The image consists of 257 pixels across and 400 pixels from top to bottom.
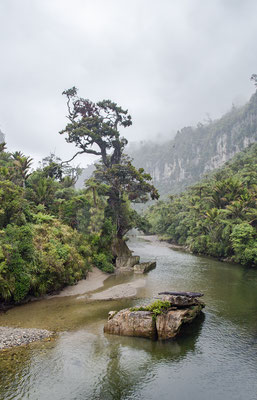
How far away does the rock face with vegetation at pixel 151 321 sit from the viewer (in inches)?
550

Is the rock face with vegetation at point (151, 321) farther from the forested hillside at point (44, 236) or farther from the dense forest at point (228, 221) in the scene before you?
the dense forest at point (228, 221)

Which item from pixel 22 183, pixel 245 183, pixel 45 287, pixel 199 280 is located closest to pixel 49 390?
pixel 45 287

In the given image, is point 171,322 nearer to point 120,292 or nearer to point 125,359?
point 125,359

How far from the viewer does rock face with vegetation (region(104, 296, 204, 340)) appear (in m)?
14.0

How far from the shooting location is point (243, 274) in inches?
1112

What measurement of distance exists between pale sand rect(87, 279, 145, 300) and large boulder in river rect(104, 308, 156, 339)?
19.1 feet

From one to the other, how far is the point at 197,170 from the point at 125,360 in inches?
6429

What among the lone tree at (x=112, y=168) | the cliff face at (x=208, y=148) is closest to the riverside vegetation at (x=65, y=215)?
the lone tree at (x=112, y=168)

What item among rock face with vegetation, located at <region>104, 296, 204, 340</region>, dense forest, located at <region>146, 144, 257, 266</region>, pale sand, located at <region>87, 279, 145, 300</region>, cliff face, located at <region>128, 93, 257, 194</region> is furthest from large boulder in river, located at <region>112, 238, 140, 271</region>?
cliff face, located at <region>128, 93, 257, 194</region>

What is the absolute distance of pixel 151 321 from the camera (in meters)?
14.2

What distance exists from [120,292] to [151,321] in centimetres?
798

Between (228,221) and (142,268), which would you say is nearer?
(142,268)

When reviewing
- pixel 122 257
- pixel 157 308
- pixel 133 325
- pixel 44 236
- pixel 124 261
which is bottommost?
pixel 133 325

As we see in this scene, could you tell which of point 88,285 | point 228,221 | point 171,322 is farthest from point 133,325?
point 228,221
